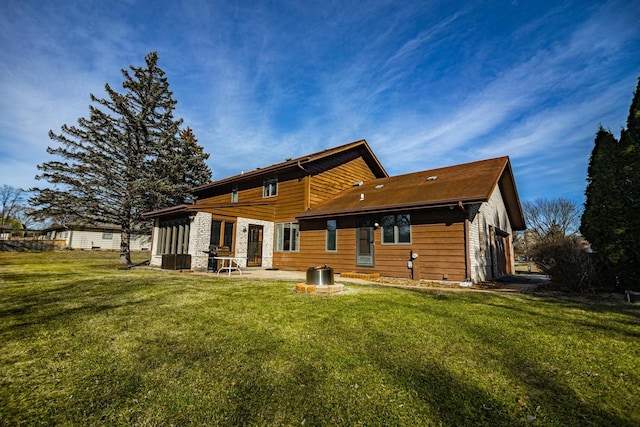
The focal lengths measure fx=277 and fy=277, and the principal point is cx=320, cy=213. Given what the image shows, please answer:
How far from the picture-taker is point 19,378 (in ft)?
9.20

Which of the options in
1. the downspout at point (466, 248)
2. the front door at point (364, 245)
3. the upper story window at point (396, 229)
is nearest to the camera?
the downspout at point (466, 248)

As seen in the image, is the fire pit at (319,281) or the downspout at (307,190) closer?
the fire pit at (319,281)

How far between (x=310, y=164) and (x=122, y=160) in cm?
1490

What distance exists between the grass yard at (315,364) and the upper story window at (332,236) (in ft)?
24.4

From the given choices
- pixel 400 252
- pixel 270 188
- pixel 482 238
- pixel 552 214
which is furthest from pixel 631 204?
pixel 552 214

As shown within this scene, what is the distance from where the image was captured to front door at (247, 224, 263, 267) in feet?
49.4

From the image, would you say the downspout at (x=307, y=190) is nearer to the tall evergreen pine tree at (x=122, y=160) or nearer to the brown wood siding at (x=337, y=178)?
the brown wood siding at (x=337, y=178)

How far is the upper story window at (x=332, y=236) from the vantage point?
13.2m

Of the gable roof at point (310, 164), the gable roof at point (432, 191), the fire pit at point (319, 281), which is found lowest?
the fire pit at point (319, 281)

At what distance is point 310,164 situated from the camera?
1517 centimetres

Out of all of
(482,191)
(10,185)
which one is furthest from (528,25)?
(10,185)

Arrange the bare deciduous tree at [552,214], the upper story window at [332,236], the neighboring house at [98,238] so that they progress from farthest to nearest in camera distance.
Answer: the bare deciduous tree at [552,214] → the neighboring house at [98,238] → the upper story window at [332,236]

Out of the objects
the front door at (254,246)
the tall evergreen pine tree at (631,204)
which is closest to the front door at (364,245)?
the front door at (254,246)

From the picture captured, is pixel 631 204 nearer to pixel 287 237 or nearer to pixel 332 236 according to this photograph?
pixel 332 236
